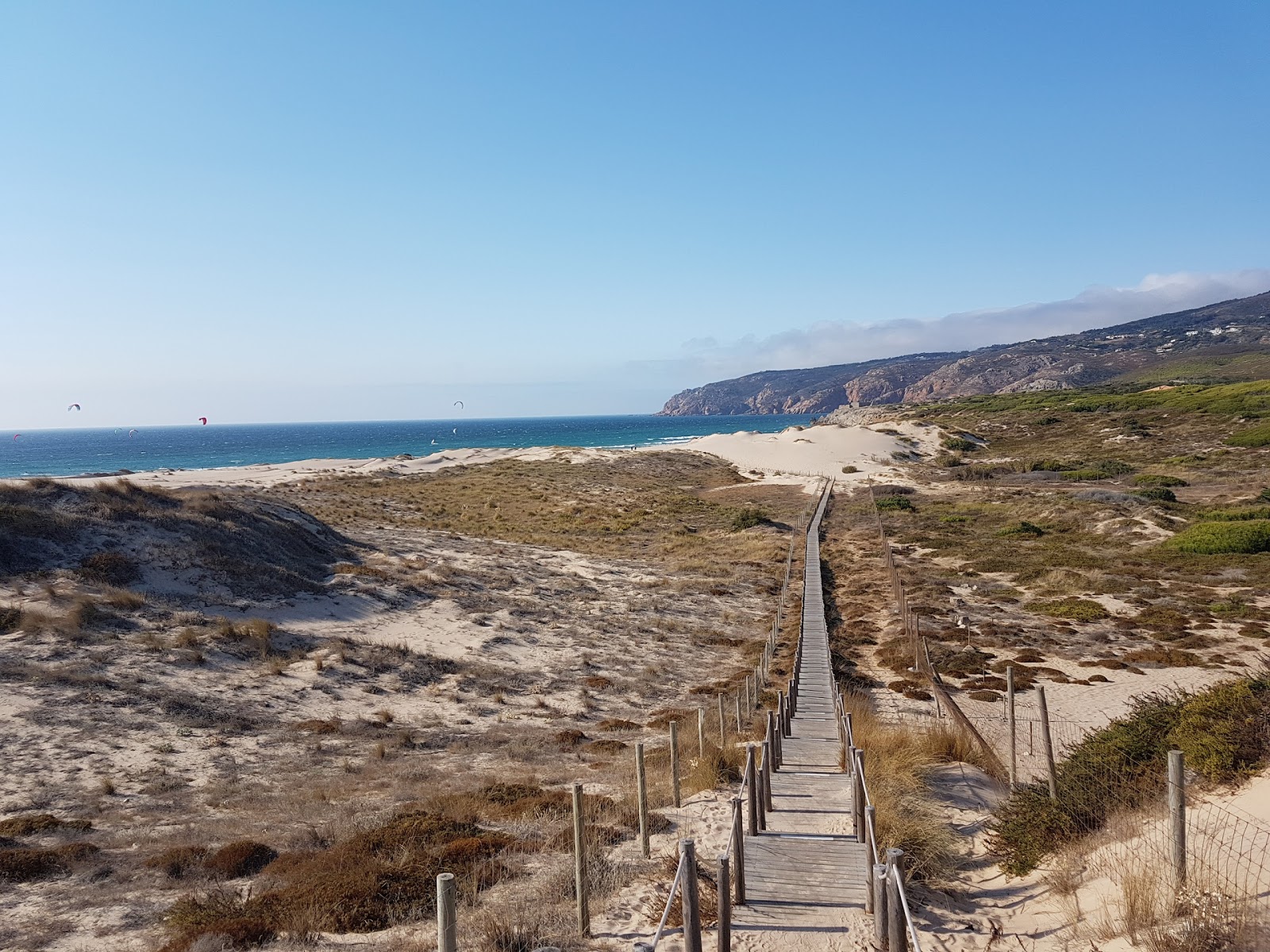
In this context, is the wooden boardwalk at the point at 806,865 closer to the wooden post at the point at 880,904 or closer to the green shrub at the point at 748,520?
the wooden post at the point at 880,904

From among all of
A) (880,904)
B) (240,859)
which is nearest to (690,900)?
(880,904)

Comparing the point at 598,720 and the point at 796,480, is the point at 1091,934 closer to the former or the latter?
the point at 598,720

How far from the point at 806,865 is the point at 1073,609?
938 inches

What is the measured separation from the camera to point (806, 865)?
27.3 ft

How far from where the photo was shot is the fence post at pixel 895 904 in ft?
18.7

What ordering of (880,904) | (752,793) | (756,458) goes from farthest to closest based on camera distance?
(756,458), (752,793), (880,904)

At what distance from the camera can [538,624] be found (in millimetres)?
25594

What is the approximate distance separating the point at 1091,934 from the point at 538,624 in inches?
811

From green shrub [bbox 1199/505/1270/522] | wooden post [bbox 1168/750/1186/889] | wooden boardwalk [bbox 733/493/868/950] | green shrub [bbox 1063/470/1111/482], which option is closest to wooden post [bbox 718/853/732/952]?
wooden boardwalk [bbox 733/493/868/950]

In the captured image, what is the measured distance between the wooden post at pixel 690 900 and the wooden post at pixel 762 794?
3.38 metres

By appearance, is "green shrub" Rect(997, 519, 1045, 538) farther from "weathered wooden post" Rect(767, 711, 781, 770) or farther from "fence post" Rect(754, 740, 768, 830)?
"fence post" Rect(754, 740, 768, 830)

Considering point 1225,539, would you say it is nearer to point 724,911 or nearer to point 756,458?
point 724,911

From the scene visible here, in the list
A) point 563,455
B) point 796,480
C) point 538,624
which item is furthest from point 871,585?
point 563,455

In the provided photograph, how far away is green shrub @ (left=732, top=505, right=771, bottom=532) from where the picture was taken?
49.6 meters
